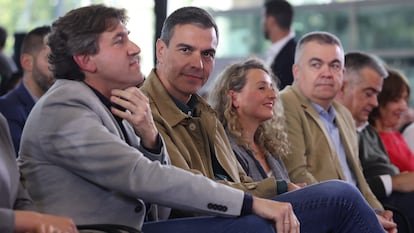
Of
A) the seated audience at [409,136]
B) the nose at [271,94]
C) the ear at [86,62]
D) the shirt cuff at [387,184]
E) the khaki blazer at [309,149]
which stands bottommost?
the shirt cuff at [387,184]

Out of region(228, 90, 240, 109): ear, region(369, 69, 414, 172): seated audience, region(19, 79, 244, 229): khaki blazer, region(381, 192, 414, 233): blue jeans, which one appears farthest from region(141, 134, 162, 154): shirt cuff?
region(369, 69, 414, 172): seated audience

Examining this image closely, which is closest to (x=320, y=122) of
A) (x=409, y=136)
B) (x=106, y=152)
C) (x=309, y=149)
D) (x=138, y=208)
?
(x=309, y=149)

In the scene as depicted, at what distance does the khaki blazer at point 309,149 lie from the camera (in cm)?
371

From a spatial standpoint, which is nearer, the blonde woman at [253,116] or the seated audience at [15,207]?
the seated audience at [15,207]

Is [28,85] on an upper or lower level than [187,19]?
lower

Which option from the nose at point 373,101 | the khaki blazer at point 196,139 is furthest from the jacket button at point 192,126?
the nose at point 373,101

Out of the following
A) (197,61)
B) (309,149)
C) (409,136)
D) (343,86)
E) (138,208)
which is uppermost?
(197,61)

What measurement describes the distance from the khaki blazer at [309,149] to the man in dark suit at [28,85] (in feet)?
3.65

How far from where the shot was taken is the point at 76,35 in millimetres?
2465

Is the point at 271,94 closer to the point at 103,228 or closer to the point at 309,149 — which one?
the point at 309,149

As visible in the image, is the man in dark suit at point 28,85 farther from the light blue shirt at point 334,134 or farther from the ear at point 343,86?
the ear at point 343,86

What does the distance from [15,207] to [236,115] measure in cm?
137

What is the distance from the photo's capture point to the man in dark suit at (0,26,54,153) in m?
3.80

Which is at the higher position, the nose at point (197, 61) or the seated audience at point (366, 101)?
the nose at point (197, 61)
